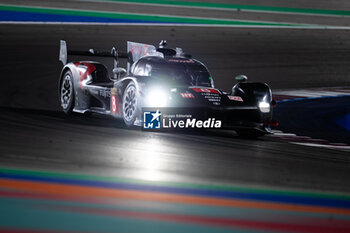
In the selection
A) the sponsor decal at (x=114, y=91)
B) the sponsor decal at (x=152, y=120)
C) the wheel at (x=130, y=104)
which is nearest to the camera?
the sponsor decal at (x=152, y=120)

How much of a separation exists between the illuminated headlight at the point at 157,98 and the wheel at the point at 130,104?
27cm

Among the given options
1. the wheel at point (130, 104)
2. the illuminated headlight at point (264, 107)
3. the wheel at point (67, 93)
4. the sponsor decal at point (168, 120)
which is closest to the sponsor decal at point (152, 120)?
the sponsor decal at point (168, 120)

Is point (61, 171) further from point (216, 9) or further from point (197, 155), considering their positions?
point (216, 9)

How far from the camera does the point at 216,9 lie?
2183cm

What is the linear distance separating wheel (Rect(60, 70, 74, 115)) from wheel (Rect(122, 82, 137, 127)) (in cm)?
177

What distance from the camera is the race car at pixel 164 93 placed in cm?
729

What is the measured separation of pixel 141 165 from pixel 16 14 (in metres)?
15.1

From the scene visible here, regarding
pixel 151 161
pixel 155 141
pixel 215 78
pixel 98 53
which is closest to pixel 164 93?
pixel 155 141

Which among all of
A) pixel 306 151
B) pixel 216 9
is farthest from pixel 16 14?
pixel 306 151

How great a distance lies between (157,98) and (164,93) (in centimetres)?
11

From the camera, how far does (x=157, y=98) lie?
7227 mm

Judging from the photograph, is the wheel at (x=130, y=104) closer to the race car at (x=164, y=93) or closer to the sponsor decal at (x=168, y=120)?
the race car at (x=164, y=93)

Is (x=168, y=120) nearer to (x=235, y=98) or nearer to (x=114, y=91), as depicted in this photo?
(x=235, y=98)

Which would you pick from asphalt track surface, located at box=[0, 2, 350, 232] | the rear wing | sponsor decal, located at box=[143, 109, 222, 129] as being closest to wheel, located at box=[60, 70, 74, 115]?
asphalt track surface, located at box=[0, 2, 350, 232]
